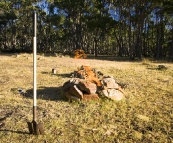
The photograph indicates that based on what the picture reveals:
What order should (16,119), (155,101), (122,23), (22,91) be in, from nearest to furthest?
(16,119), (155,101), (22,91), (122,23)

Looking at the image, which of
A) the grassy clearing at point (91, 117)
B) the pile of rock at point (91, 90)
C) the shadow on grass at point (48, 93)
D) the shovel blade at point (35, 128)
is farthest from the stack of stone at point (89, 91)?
the shovel blade at point (35, 128)

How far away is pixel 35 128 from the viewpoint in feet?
16.4

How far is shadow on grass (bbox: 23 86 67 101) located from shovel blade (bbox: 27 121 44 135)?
89.6 inches

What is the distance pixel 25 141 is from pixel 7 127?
792mm

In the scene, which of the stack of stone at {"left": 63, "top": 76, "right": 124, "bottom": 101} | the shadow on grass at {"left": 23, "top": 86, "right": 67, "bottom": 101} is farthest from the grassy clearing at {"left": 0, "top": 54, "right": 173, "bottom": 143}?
the stack of stone at {"left": 63, "top": 76, "right": 124, "bottom": 101}

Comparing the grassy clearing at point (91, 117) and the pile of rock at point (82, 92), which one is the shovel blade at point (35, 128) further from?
the pile of rock at point (82, 92)

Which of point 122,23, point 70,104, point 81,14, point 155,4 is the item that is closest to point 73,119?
point 70,104

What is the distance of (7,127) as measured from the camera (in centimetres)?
533

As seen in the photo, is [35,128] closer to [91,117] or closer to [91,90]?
[91,117]

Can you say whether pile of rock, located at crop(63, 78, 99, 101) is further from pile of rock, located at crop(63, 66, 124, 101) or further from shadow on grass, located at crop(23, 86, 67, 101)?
shadow on grass, located at crop(23, 86, 67, 101)

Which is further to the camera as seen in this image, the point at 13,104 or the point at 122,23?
the point at 122,23

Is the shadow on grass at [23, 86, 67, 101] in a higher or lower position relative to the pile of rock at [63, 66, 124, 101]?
lower

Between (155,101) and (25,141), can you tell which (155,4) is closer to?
(155,101)

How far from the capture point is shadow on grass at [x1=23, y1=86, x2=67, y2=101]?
7.38 meters
